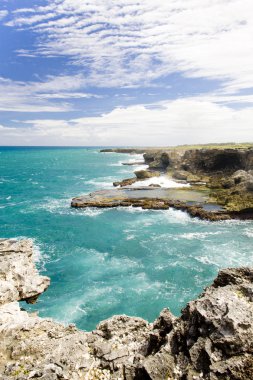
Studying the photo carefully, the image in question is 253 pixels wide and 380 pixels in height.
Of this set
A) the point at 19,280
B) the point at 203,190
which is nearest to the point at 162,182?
the point at 203,190

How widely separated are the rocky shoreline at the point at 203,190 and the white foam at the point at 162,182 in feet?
4.00

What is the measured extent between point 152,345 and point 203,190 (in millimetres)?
60865

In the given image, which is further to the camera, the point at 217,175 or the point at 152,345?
the point at 217,175

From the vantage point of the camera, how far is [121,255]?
121ft

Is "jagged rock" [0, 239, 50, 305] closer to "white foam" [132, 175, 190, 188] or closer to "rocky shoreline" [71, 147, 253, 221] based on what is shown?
"rocky shoreline" [71, 147, 253, 221]

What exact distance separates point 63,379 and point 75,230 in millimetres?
35773

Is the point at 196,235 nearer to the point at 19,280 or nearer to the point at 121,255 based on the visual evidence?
the point at 121,255

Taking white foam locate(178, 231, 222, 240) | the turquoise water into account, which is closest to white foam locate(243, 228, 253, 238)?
the turquoise water

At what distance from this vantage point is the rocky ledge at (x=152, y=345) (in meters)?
10.3

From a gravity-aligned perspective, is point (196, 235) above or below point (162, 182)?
below

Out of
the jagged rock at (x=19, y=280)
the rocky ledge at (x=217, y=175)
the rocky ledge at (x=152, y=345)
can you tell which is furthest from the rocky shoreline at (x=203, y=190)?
the rocky ledge at (x=152, y=345)

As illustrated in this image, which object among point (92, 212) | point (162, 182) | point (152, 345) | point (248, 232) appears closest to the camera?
point (152, 345)

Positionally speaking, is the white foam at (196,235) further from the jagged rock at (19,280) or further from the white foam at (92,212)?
the jagged rock at (19,280)

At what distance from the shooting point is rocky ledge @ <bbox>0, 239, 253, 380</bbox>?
33.8 feet
